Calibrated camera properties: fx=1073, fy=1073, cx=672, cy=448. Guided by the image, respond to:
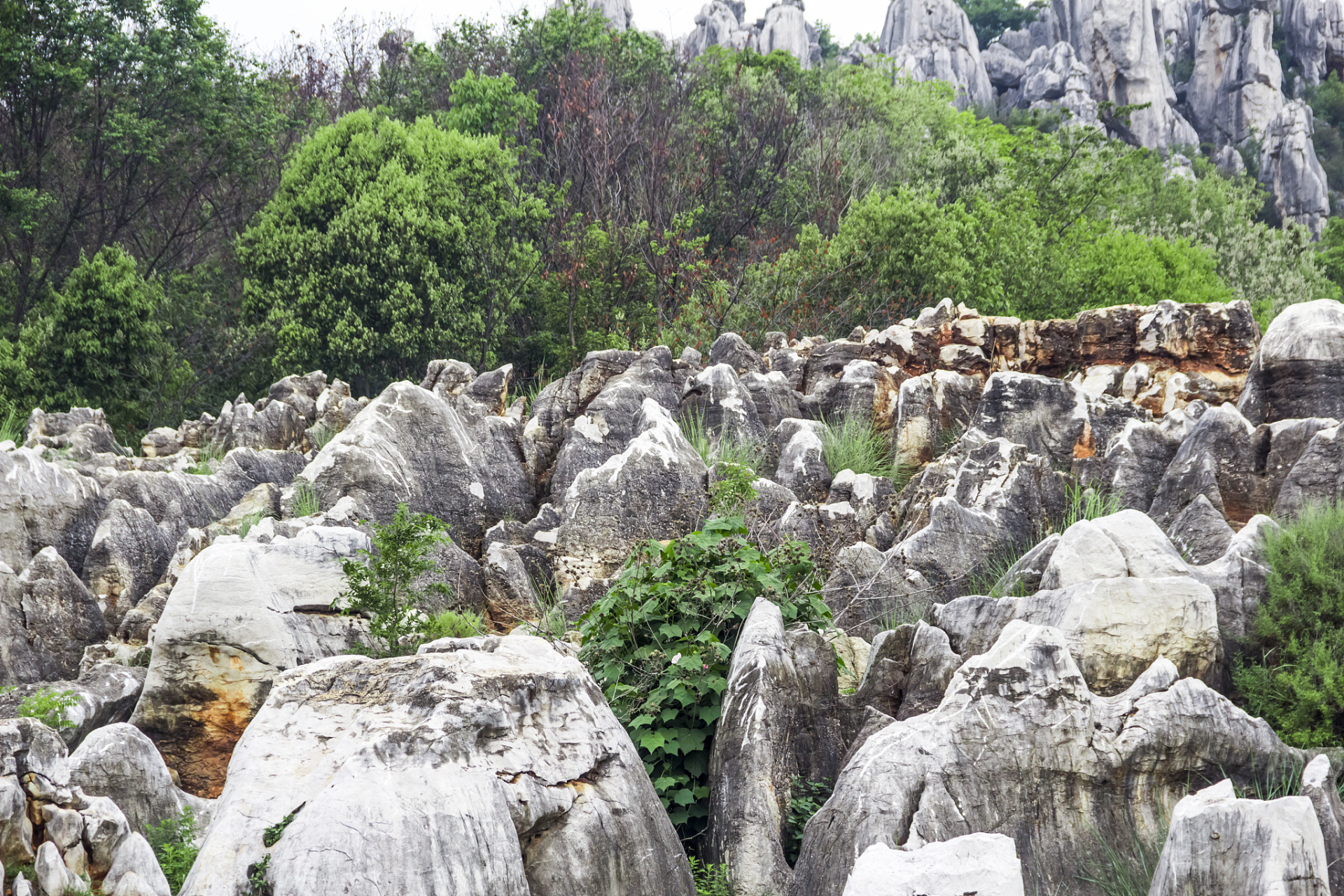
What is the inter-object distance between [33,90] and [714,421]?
22.8 meters

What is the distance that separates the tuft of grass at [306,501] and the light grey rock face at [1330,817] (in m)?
8.41

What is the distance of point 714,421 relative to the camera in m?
12.6

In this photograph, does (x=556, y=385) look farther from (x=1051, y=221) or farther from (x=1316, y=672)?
(x=1051, y=221)

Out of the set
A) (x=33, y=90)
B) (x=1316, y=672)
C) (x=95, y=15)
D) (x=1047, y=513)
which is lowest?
(x=1316, y=672)

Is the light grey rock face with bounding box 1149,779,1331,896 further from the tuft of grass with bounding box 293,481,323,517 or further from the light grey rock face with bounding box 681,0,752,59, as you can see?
the light grey rock face with bounding box 681,0,752,59

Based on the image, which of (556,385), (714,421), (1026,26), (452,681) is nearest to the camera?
(452,681)

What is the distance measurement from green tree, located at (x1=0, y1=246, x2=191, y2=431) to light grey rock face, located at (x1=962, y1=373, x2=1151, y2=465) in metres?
15.9

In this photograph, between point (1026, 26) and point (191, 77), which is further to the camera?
point (1026, 26)

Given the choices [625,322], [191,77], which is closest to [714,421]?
[625,322]

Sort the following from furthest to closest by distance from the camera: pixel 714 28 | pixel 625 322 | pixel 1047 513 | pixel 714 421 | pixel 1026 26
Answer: pixel 1026 26, pixel 714 28, pixel 625 322, pixel 714 421, pixel 1047 513

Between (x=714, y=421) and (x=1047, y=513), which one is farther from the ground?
(x=714, y=421)

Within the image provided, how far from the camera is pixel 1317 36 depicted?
69.8m

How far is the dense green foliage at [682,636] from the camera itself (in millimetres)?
6707

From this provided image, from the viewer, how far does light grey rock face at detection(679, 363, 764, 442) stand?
12.5 m
